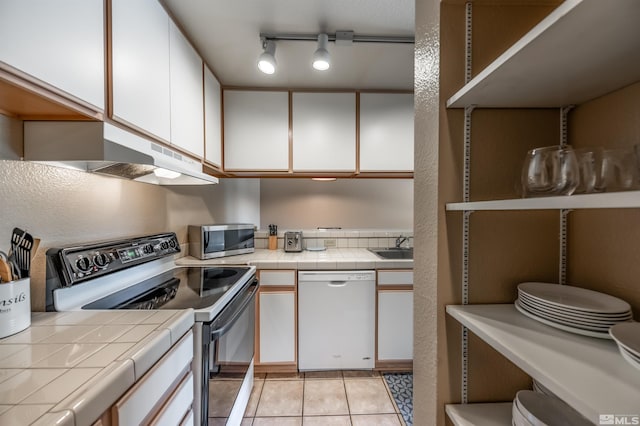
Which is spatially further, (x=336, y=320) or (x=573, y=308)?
(x=336, y=320)

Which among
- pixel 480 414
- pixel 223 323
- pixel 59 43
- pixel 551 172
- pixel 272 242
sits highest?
pixel 59 43

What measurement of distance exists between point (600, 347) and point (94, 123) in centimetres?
158

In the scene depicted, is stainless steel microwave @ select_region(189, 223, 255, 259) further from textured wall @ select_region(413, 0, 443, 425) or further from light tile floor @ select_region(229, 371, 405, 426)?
textured wall @ select_region(413, 0, 443, 425)

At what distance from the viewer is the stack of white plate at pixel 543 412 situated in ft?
2.10

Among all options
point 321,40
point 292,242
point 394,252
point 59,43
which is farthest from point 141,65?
point 394,252

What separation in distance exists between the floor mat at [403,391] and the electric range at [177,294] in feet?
3.41

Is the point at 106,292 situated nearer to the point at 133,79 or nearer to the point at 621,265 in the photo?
the point at 133,79

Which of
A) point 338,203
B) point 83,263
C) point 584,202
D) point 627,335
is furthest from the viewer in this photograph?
point 338,203

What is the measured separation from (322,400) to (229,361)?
885mm

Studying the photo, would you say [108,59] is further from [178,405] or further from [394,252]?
[394,252]

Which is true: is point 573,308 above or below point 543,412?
above

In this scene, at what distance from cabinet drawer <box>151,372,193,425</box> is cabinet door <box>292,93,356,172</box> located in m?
1.71

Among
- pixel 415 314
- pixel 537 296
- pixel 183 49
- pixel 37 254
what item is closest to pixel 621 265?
pixel 537 296

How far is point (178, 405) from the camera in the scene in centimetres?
90
